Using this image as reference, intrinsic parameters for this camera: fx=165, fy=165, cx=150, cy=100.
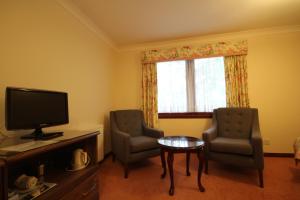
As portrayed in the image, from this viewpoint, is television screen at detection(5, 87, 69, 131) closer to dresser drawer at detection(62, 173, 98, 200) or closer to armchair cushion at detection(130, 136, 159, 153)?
dresser drawer at detection(62, 173, 98, 200)

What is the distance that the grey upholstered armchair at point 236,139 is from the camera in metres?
2.10

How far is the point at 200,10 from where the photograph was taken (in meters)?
2.41

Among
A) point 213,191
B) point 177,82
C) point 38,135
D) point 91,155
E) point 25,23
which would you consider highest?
point 25,23

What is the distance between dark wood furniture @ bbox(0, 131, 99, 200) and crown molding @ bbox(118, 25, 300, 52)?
8.30ft

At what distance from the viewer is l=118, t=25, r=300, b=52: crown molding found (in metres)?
3.03

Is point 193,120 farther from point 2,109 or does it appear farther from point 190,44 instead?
point 2,109

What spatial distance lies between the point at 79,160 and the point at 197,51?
9.29ft

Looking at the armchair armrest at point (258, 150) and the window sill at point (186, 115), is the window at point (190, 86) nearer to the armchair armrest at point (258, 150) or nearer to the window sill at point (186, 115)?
the window sill at point (186, 115)

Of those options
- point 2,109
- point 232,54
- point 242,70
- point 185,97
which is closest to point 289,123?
point 242,70

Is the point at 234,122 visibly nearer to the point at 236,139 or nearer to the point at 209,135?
the point at 236,139

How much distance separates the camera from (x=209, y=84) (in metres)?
3.34

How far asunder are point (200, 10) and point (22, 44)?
227 cm

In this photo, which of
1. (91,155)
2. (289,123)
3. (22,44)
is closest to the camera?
(22,44)

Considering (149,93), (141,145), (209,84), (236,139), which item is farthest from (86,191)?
(209,84)
